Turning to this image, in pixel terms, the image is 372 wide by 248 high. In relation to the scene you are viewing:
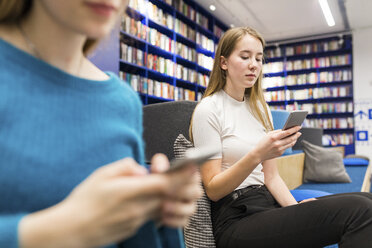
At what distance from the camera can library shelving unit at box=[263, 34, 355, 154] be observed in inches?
290

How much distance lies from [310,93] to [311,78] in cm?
36

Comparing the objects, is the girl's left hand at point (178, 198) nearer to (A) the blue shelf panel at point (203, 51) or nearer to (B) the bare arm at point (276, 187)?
(B) the bare arm at point (276, 187)

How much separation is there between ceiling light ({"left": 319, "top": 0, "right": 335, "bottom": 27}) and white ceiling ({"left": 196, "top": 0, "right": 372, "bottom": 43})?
0.13 metres

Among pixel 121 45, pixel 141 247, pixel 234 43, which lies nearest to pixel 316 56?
pixel 121 45

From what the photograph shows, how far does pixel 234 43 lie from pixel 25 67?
1.19 metres

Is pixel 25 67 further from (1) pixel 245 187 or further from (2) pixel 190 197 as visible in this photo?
(1) pixel 245 187

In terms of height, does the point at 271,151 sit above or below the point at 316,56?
below

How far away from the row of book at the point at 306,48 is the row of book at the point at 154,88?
304cm

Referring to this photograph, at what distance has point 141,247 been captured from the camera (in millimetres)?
639

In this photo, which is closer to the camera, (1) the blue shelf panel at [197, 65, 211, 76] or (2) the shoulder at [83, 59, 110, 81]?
(2) the shoulder at [83, 59, 110, 81]

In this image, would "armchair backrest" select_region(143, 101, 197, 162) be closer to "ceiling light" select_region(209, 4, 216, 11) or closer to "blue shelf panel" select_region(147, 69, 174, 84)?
"blue shelf panel" select_region(147, 69, 174, 84)

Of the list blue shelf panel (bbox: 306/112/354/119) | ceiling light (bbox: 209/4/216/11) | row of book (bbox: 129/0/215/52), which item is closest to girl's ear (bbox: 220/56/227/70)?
row of book (bbox: 129/0/215/52)

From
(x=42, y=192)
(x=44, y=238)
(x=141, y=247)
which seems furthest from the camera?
(x=141, y=247)

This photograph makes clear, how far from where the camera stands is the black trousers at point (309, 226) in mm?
1127
